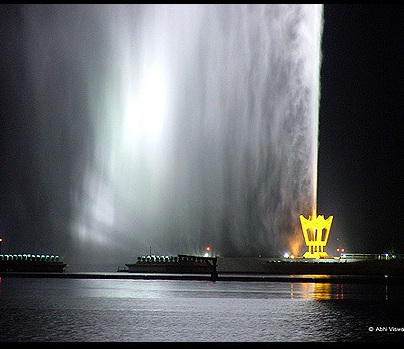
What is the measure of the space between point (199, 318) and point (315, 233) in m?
61.2

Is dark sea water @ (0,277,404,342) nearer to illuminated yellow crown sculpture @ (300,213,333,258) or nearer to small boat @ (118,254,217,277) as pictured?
illuminated yellow crown sculpture @ (300,213,333,258)

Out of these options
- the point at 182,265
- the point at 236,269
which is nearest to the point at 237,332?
the point at 236,269

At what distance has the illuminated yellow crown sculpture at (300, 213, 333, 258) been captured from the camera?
265 ft

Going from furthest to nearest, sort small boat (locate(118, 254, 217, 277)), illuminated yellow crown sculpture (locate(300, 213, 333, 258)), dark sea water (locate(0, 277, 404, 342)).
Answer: small boat (locate(118, 254, 217, 277)) → illuminated yellow crown sculpture (locate(300, 213, 333, 258)) → dark sea water (locate(0, 277, 404, 342))

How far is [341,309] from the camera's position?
26.5 m

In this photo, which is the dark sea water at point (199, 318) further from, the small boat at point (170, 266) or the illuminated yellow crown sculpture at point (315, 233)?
the small boat at point (170, 266)

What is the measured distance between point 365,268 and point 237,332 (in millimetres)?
55212

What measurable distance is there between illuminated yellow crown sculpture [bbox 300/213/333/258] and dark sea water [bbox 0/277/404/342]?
46.7 metres

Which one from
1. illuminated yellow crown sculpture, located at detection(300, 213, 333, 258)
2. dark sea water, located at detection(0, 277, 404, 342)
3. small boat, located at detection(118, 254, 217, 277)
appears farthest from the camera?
small boat, located at detection(118, 254, 217, 277)

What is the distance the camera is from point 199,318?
22906mm

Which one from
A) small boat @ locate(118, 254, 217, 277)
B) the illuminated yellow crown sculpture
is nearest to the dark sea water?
the illuminated yellow crown sculpture

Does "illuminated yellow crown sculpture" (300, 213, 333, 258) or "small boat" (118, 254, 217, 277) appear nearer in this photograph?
"illuminated yellow crown sculpture" (300, 213, 333, 258)

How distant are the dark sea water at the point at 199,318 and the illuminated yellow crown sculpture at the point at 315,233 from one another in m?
46.7

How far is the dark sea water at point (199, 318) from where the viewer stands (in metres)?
18.3
